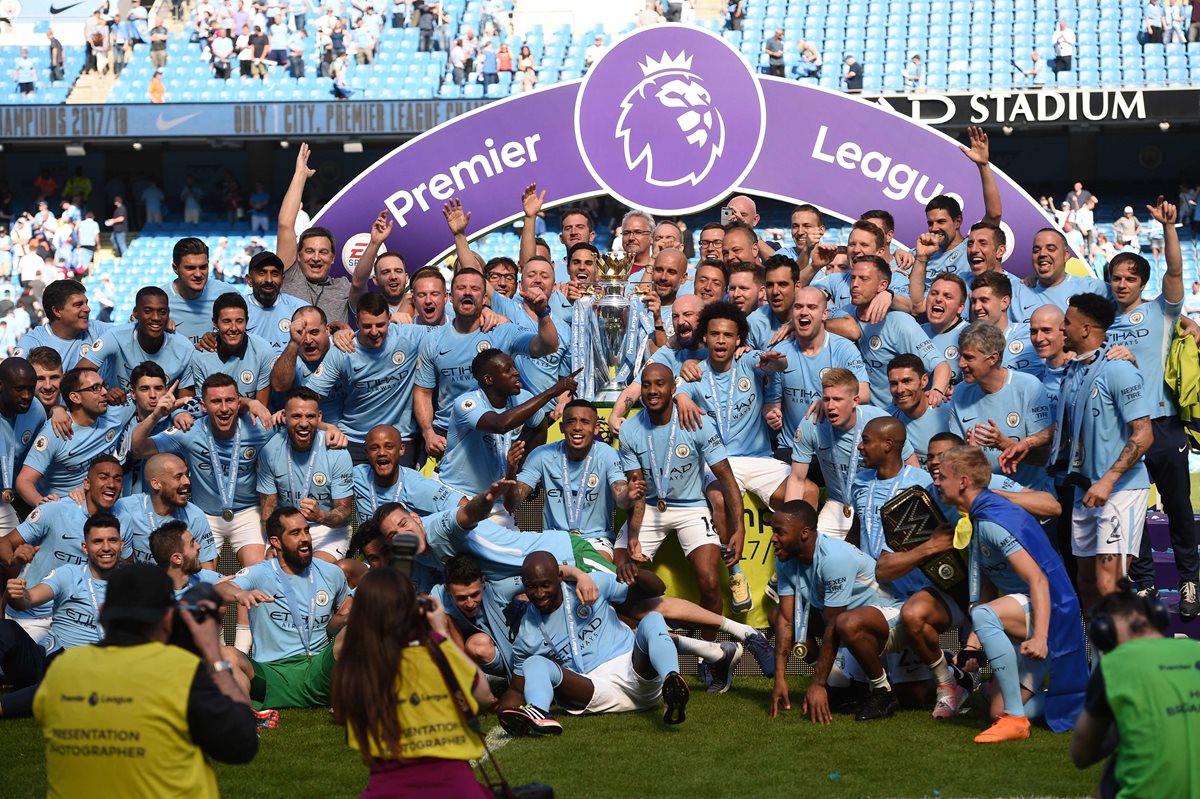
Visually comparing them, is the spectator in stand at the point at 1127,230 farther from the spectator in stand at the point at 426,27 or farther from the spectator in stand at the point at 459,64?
the spectator in stand at the point at 426,27

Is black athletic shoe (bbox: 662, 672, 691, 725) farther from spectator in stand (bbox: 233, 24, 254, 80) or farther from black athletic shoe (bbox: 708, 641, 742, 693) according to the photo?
spectator in stand (bbox: 233, 24, 254, 80)

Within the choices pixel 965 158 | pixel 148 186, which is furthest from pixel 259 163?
pixel 965 158

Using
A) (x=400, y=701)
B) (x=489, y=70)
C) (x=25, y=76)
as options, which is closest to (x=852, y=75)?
(x=489, y=70)

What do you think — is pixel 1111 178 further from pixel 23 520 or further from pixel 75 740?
pixel 75 740

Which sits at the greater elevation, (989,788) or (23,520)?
(23,520)

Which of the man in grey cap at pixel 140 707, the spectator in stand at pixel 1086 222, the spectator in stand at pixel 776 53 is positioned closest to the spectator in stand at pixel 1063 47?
the spectator in stand at pixel 1086 222

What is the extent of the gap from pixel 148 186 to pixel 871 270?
829 inches

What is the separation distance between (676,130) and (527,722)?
6.57 m

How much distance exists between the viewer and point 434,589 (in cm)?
789

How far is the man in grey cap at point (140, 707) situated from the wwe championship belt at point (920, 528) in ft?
13.2

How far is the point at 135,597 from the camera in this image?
406 centimetres

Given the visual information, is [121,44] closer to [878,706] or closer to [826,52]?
[826,52]

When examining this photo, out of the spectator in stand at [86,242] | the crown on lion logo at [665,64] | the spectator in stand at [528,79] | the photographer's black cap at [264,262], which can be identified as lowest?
the photographer's black cap at [264,262]

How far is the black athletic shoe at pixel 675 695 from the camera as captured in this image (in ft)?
23.1
